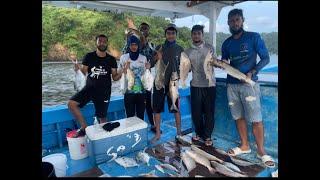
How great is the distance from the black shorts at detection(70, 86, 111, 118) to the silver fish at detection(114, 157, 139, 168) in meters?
0.88

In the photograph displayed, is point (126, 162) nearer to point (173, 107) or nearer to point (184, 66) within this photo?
point (173, 107)

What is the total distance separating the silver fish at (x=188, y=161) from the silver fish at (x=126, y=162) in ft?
2.38

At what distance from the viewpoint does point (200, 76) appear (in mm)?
3893

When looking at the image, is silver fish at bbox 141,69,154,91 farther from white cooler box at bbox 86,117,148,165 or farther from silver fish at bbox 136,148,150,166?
silver fish at bbox 136,148,150,166

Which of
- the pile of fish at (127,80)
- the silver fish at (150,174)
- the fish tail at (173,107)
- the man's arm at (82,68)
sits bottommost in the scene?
the silver fish at (150,174)

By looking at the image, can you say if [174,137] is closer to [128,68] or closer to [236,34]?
[128,68]

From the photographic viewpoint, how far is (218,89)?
4.41 m

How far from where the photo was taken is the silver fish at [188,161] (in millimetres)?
3262

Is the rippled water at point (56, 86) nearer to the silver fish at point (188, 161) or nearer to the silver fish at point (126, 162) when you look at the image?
the silver fish at point (126, 162)

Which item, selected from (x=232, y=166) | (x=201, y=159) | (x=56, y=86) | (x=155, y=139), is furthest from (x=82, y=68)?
(x=56, y=86)

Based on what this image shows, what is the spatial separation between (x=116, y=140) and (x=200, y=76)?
1737mm

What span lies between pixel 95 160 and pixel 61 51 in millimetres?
18923

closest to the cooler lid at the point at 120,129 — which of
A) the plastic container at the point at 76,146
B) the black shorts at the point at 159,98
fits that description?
the plastic container at the point at 76,146
